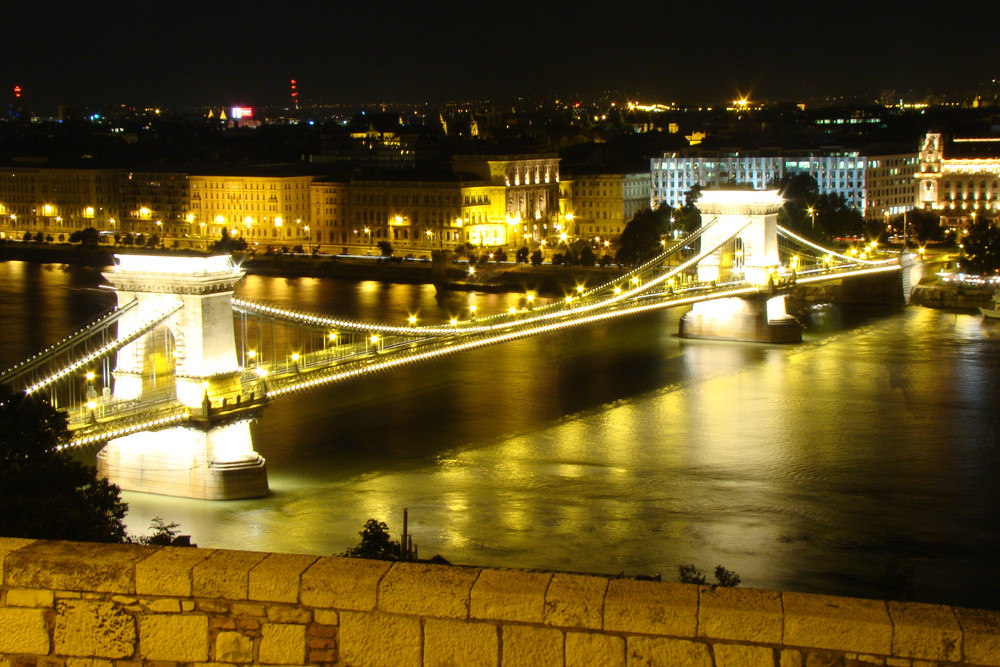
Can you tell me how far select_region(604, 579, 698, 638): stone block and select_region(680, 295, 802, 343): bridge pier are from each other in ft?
55.7

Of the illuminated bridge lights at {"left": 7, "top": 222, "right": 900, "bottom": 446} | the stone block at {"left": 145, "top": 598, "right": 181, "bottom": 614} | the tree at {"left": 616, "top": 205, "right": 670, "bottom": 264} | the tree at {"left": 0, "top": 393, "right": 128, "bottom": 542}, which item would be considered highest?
the tree at {"left": 616, "top": 205, "right": 670, "bottom": 264}

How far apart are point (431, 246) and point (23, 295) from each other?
1030 centimetres

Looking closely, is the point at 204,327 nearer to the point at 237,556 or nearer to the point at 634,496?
the point at 634,496

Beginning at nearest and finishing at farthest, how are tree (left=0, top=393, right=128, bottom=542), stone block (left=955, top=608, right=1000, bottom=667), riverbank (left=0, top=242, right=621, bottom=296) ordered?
stone block (left=955, top=608, right=1000, bottom=667), tree (left=0, top=393, right=128, bottom=542), riverbank (left=0, top=242, right=621, bottom=296)

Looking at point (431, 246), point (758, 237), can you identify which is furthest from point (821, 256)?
point (431, 246)

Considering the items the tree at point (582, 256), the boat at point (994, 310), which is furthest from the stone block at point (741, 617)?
the tree at point (582, 256)

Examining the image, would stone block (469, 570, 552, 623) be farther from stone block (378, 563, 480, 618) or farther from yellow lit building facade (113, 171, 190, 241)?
yellow lit building facade (113, 171, 190, 241)

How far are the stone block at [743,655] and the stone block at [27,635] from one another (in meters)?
0.75

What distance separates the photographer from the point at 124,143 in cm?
4847

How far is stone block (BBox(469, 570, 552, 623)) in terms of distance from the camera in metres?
1.59

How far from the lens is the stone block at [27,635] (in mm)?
1690

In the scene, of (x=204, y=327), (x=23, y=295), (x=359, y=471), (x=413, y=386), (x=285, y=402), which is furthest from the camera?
(x=23, y=295)

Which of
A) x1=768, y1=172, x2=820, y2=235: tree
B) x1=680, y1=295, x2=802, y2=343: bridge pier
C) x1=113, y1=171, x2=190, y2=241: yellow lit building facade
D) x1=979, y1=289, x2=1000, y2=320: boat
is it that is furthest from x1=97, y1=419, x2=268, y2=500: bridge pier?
x1=113, y1=171, x2=190, y2=241: yellow lit building facade

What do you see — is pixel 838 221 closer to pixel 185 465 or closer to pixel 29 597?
pixel 185 465
